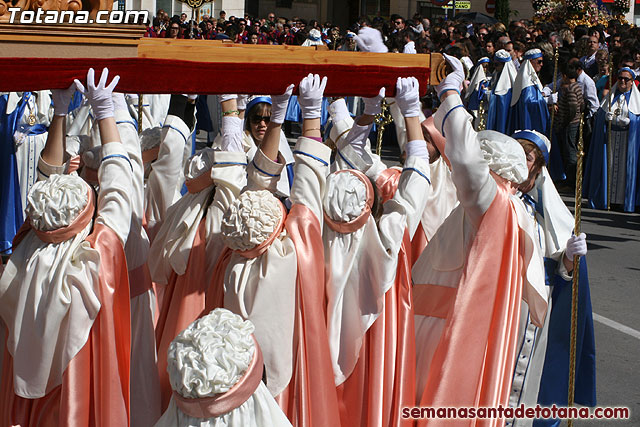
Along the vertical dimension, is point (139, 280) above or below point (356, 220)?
below

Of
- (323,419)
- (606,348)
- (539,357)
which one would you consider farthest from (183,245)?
(606,348)

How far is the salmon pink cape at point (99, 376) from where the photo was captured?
3.29 metres

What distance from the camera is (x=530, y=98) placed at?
1254 centimetres

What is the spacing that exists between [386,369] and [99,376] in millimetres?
1225

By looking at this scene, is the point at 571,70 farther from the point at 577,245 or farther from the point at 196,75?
the point at 196,75

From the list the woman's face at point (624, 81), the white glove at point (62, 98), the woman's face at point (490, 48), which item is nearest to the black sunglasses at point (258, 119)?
the white glove at point (62, 98)

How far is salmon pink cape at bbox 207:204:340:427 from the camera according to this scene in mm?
3488

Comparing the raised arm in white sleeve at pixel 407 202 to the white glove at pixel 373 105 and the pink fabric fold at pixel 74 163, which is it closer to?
the white glove at pixel 373 105

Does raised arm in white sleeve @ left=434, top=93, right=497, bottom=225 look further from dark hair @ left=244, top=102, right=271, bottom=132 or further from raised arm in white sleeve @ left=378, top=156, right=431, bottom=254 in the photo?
dark hair @ left=244, top=102, right=271, bottom=132

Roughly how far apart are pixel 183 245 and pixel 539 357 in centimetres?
185

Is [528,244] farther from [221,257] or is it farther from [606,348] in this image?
[606,348]

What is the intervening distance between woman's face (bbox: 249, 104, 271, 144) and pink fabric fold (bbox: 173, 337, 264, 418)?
258 cm

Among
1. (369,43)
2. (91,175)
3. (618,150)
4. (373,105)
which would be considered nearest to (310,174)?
(373,105)

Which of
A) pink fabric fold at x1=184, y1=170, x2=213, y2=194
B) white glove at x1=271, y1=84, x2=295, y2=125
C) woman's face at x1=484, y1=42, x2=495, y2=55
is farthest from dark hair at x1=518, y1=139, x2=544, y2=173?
woman's face at x1=484, y1=42, x2=495, y2=55
